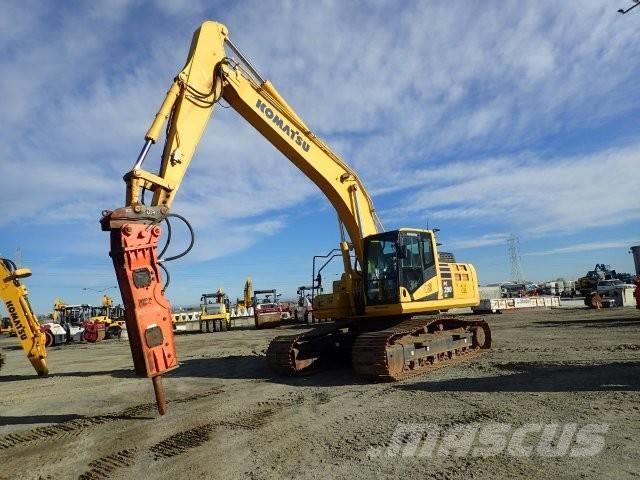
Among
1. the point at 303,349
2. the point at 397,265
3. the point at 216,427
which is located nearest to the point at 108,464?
the point at 216,427

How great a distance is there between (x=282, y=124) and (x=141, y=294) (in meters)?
5.58

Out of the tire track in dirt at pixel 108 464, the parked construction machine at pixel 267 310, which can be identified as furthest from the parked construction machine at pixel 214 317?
the tire track in dirt at pixel 108 464

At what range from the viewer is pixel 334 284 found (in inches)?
475

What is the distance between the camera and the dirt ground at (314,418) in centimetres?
505

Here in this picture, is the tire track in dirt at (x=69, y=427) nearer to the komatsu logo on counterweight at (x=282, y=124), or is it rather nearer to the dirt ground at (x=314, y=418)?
the dirt ground at (x=314, y=418)

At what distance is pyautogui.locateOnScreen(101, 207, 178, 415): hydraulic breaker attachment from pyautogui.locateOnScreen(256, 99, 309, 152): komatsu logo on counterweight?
4520 millimetres

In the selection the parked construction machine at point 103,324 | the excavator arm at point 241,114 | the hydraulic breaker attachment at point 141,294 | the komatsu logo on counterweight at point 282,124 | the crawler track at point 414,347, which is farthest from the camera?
the parked construction machine at point 103,324

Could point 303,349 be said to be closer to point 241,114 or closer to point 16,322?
point 241,114

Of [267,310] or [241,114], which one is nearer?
[241,114]

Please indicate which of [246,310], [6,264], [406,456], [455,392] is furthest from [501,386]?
[246,310]

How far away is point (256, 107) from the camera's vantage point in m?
10.6

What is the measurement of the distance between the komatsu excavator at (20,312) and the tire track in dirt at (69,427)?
720 centimetres

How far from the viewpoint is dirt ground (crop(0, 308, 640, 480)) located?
5.05 metres

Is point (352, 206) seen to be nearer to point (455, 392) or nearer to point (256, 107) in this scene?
point (256, 107)
